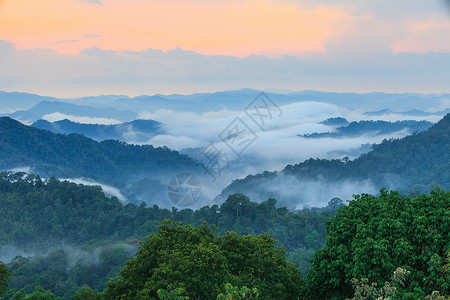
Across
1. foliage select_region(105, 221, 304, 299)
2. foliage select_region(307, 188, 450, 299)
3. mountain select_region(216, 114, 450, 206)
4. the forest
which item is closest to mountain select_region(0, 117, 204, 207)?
mountain select_region(216, 114, 450, 206)

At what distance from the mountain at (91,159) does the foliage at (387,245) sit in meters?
119

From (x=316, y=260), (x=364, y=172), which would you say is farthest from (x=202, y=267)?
(x=364, y=172)

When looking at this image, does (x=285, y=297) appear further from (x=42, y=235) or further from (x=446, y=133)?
(x=446, y=133)

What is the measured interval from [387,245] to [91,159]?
500 ft

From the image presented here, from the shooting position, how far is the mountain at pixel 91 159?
13950 centimetres

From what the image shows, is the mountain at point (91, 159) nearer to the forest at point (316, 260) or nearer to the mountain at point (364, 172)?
the mountain at point (364, 172)

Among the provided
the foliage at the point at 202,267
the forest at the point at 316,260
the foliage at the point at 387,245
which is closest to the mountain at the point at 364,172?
the foliage at the point at 202,267

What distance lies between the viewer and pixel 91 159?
154m

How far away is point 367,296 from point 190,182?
488 feet

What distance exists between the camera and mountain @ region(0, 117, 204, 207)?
5492 inches

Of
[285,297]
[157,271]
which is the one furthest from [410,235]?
→ [157,271]

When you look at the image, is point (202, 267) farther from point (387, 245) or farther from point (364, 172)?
point (364, 172)

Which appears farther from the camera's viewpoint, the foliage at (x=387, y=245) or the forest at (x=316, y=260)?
the forest at (x=316, y=260)

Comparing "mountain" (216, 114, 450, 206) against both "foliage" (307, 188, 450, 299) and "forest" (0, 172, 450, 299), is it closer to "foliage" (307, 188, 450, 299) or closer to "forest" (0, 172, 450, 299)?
"forest" (0, 172, 450, 299)
